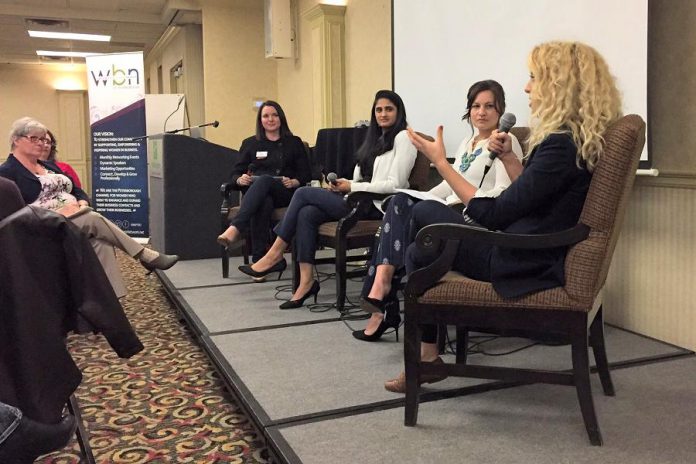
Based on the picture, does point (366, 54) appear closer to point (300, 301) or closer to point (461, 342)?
point (300, 301)

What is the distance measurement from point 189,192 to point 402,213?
284 centimetres

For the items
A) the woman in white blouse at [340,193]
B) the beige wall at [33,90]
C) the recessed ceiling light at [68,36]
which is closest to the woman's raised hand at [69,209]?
the woman in white blouse at [340,193]

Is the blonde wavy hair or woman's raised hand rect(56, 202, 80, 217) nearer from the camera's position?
the blonde wavy hair

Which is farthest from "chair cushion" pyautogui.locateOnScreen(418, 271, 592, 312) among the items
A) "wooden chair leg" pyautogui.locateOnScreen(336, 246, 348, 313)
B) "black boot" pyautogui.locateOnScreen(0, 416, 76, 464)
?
"wooden chair leg" pyautogui.locateOnScreen(336, 246, 348, 313)

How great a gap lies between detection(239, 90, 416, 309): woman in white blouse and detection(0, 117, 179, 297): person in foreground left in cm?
62

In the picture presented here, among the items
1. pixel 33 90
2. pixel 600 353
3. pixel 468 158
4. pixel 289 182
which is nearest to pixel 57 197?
pixel 289 182

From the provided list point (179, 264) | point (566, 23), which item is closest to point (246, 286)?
point (179, 264)

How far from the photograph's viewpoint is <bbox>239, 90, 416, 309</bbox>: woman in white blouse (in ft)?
10.6

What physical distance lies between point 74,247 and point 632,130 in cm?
136

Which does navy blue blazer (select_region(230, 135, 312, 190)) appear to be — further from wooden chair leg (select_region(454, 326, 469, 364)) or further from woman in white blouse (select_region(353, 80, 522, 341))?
wooden chair leg (select_region(454, 326, 469, 364))

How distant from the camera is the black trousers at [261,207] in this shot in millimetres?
3768

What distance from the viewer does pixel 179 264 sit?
4723 mm

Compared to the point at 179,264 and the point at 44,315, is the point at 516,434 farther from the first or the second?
the point at 179,264

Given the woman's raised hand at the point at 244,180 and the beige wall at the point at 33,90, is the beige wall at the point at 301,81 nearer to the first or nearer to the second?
the woman's raised hand at the point at 244,180
